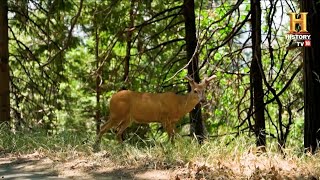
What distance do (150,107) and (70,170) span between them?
2.61 m

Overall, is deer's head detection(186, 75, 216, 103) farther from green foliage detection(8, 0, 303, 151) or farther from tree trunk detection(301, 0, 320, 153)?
tree trunk detection(301, 0, 320, 153)

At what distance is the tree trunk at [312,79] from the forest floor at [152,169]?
127cm

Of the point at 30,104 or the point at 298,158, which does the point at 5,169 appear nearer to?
the point at 298,158

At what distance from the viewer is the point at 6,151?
804 cm

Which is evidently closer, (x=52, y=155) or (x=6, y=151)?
(x=52, y=155)

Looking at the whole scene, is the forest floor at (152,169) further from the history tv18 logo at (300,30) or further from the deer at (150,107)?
the history tv18 logo at (300,30)

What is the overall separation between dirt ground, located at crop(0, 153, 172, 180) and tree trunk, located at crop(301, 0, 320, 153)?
7.81 ft

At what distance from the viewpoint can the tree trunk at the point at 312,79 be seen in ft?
22.4

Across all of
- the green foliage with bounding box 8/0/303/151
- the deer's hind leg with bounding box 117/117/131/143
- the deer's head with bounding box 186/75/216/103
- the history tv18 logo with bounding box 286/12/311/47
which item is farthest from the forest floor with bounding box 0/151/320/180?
the green foliage with bounding box 8/0/303/151

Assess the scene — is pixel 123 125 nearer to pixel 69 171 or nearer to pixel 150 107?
pixel 150 107

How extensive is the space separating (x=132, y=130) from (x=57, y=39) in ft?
11.8

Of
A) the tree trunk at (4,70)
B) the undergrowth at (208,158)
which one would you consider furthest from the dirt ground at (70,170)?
the tree trunk at (4,70)

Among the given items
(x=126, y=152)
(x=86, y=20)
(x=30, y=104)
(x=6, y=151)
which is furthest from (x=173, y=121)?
(x=30, y=104)

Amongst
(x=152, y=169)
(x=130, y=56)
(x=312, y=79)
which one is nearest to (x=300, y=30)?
(x=312, y=79)
